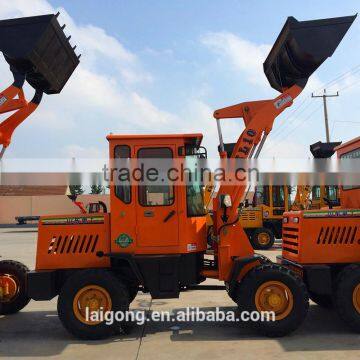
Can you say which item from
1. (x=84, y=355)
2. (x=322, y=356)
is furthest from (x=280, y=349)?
(x=84, y=355)

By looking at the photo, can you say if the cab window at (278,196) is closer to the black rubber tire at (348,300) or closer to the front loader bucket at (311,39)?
the front loader bucket at (311,39)

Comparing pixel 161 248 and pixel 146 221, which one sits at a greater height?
pixel 146 221

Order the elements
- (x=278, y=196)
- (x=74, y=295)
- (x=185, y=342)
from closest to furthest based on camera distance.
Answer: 1. (x=185, y=342)
2. (x=74, y=295)
3. (x=278, y=196)

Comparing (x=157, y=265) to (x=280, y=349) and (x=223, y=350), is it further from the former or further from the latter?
(x=280, y=349)

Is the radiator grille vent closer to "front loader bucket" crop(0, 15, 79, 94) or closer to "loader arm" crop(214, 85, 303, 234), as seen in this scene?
"loader arm" crop(214, 85, 303, 234)

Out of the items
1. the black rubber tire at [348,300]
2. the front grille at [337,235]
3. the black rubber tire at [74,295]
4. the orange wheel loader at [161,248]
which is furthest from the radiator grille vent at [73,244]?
the black rubber tire at [348,300]

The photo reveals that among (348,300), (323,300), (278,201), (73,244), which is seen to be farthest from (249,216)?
(73,244)

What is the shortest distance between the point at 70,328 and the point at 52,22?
4215mm

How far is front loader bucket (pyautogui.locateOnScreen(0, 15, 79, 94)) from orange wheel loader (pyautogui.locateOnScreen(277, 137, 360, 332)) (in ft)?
14.2

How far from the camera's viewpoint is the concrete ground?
18.2 ft

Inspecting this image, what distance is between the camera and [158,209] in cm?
638

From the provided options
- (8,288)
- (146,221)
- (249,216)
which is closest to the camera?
(146,221)

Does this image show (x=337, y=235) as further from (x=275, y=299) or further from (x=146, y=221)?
(x=146, y=221)

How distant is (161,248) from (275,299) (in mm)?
1672
